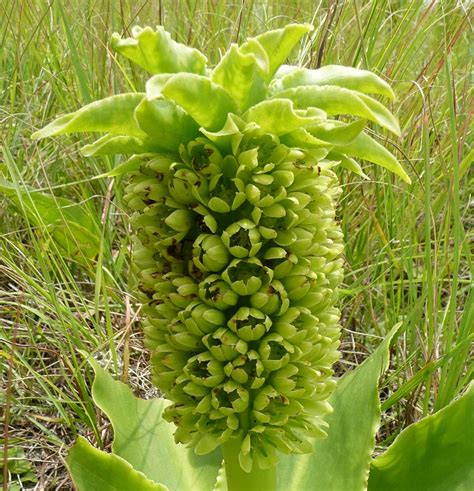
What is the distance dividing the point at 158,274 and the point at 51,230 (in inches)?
54.5

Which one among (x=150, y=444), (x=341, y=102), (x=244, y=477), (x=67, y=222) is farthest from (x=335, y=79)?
(x=67, y=222)

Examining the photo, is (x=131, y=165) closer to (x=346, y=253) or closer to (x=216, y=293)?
(x=216, y=293)

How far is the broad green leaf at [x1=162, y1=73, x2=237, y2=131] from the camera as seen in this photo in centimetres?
95

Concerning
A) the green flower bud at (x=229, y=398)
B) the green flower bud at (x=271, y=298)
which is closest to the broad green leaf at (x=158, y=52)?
the green flower bud at (x=271, y=298)

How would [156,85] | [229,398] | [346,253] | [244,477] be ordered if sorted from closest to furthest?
1. [156,85]
2. [229,398]
3. [244,477]
4. [346,253]

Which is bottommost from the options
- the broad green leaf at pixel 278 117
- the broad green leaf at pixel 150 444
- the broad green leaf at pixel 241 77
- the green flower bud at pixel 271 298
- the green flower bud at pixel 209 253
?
the broad green leaf at pixel 150 444

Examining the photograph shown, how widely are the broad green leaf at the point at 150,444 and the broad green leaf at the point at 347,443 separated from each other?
0.18 m

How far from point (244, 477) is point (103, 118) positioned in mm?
685

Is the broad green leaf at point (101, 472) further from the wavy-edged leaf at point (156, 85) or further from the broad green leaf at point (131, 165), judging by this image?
the wavy-edged leaf at point (156, 85)

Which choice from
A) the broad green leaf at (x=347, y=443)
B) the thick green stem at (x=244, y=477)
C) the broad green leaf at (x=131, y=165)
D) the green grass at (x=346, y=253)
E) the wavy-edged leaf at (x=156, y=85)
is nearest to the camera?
the wavy-edged leaf at (x=156, y=85)

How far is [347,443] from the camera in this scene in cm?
145

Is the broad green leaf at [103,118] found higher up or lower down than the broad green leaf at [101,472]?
higher up

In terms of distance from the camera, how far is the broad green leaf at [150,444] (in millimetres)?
1464

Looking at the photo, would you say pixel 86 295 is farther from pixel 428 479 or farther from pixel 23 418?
pixel 428 479
